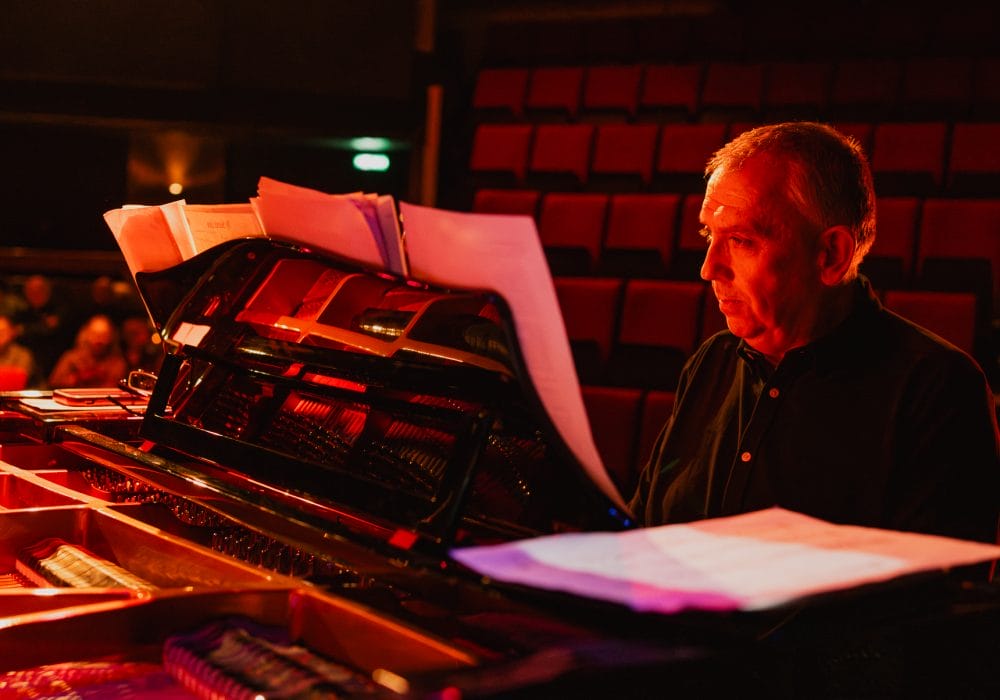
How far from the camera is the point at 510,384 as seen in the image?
40.9 inches

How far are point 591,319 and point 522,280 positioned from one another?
13.4 ft

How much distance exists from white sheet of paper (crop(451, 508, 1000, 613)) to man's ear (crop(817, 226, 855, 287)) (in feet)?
2.40

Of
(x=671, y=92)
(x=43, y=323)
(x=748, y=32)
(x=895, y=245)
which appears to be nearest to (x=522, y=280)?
(x=895, y=245)

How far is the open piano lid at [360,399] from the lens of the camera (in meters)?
1.11

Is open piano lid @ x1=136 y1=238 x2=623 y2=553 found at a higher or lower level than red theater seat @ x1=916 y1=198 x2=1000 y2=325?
lower

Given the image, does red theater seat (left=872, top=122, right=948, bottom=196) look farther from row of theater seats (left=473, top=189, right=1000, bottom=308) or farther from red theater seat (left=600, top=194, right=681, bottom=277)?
red theater seat (left=600, top=194, right=681, bottom=277)

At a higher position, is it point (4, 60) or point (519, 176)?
point (4, 60)

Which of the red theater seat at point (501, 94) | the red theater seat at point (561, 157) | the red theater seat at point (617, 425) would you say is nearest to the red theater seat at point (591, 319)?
the red theater seat at point (617, 425)

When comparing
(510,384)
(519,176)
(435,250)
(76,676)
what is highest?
(519,176)

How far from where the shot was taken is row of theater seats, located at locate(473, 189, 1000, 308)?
4574 mm

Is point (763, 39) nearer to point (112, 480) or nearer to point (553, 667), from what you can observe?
point (112, 480)

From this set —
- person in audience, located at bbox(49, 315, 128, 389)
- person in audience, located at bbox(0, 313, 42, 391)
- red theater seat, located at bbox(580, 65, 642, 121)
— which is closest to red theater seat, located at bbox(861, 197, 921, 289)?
red theater seat, located at bbox(580, 65, 642, 121)

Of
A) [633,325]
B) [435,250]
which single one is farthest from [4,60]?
[435,250]

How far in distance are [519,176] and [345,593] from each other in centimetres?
507
